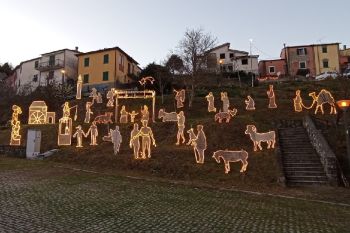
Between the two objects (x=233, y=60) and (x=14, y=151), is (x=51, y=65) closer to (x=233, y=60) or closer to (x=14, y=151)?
(x=233, y=60)

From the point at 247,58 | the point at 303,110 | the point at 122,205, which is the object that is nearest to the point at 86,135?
the point at 122,205

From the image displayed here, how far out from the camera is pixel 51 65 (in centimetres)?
7169

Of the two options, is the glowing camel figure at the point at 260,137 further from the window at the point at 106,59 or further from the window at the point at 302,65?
the window at the point at 302,65

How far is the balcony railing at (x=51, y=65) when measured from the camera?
70556 millimetres

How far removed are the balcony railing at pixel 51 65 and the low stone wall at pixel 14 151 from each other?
41963 mm

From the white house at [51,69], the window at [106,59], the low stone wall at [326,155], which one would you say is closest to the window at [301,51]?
the window at [106,59]

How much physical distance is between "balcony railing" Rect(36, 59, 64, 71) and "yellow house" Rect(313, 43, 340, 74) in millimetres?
52139

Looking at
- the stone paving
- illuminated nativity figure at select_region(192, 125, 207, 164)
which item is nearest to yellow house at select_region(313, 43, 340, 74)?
illuminated nativity figure at select_region(192, 125, 207, 164)

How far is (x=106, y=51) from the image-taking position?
63.4 metres

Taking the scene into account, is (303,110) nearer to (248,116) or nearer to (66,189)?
(248,116)

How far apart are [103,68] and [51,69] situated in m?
14.5

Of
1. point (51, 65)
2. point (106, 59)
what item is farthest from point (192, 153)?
point (51, 65)

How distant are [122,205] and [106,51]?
173 ft

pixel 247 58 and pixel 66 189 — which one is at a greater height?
pixel 247 58
